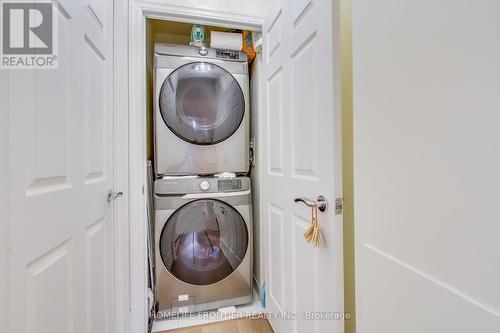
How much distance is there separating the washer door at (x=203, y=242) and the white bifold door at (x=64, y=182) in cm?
48

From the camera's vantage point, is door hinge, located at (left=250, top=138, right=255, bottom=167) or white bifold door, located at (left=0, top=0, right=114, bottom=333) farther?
door hinge, located at (left=250, top=138, right=255, bottom=167)

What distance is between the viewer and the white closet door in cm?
36

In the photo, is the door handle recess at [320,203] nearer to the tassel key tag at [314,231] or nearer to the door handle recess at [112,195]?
the tassel key tag at [314,231]

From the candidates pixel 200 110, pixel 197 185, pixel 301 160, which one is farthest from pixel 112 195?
pixel 301 160

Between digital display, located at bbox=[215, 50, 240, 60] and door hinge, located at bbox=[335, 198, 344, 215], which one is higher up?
digital display, located at bbox=[215, 50, 240, 60]

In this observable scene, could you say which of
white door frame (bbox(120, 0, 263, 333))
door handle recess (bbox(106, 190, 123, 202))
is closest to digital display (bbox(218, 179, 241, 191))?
white door frame (bbox(120, 0, 263, 333))

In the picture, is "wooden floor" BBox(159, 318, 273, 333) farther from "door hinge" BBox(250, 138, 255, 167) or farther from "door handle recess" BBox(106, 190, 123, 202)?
"door hinge" BBox(250, 138, 255, 167)

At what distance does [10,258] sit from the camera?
1.61 ft

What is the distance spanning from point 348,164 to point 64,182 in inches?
43.0

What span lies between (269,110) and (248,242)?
1.02m

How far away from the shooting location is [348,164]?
3.16 ft

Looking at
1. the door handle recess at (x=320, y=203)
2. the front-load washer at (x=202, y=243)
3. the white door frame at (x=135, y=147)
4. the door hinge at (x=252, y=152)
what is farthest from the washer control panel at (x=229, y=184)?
the door handle recess at (x=320, y=203)

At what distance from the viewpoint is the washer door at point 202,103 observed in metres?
1.58

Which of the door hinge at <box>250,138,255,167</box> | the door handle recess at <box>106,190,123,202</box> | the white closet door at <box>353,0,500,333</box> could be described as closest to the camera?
the white closet door at <box>353,0,500,333</box>
